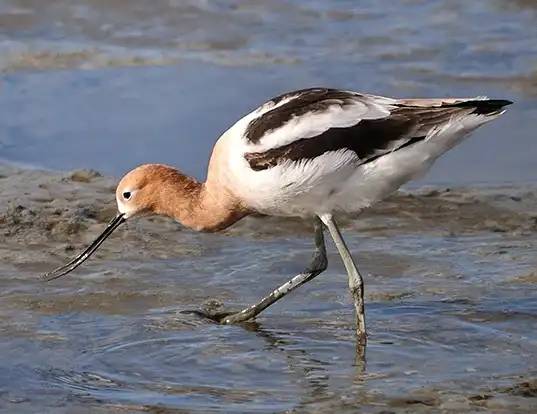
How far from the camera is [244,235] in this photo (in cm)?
859

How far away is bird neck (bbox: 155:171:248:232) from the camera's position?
23.9 ft

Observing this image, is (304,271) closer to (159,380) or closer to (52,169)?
(159,380)

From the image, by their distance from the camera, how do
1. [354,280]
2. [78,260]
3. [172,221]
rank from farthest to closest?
[172,221], [78,260], [354,280]

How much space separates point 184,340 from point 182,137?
324 centimetres

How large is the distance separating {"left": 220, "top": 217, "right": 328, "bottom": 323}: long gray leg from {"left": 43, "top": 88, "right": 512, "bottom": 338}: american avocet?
0.37m

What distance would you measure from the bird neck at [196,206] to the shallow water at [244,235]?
0.43 metres

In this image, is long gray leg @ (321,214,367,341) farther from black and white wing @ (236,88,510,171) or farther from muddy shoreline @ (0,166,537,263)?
muddy shoreline @ (0,166,537,263)

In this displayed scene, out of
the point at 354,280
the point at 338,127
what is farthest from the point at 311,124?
the point at 354,280

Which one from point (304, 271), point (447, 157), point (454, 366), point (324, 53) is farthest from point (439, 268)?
point (324, 53)

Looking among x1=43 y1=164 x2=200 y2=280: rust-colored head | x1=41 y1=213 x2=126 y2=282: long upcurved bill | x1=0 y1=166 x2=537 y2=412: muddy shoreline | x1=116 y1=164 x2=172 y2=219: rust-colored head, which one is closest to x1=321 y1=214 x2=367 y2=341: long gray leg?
x1=0 y1=166 x2=537 y2=412: muddy shoreline

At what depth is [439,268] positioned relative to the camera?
7.94 meters

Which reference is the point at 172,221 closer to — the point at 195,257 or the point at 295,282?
the point at 195,257

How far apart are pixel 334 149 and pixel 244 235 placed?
1.80 m

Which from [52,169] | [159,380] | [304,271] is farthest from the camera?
[52,169]
